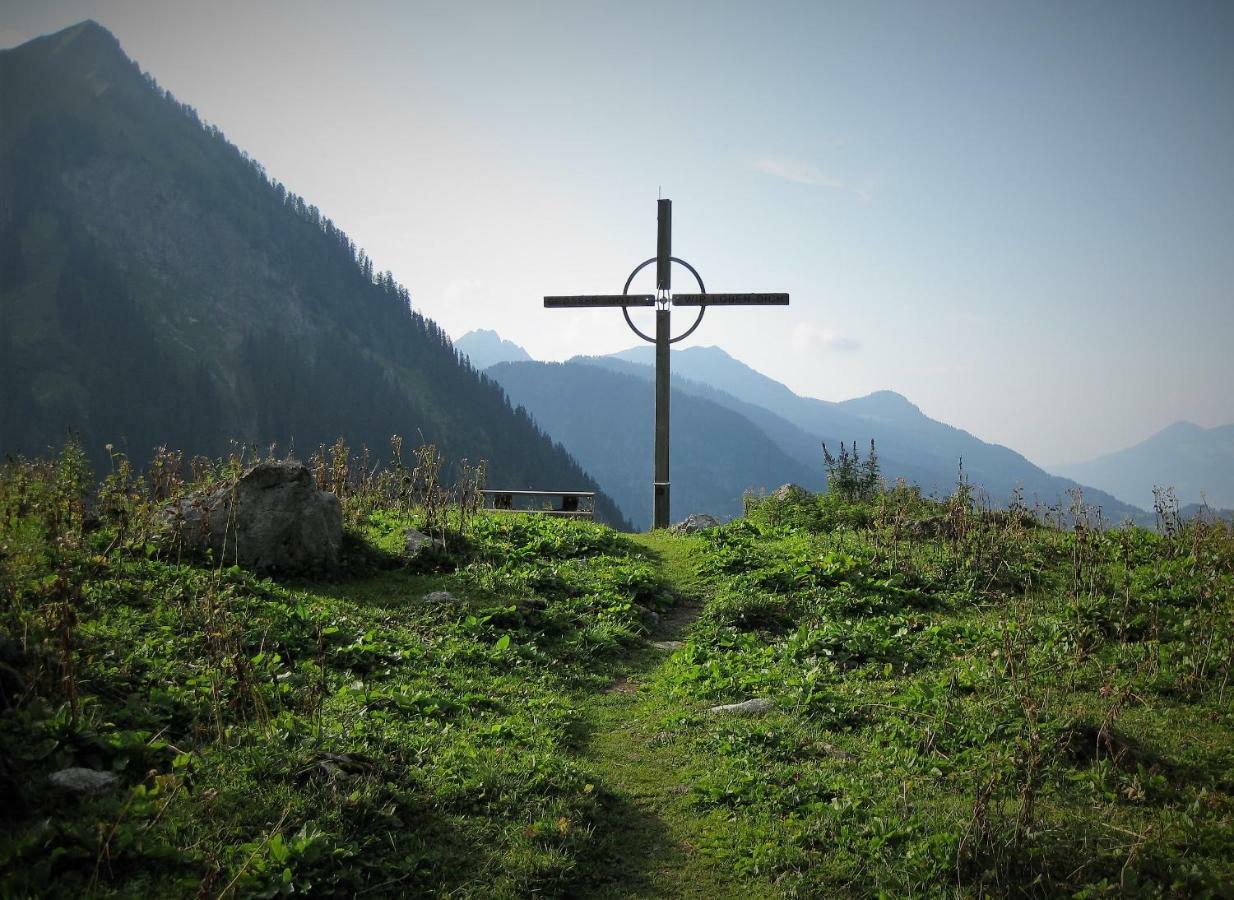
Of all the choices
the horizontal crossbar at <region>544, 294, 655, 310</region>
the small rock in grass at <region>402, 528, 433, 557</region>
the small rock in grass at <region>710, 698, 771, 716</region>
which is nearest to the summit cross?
the horizontal crossbar at <region>544, 294, 655, 310</region>

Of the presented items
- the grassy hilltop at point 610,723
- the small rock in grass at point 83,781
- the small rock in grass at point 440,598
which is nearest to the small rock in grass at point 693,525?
the grassy hilltop at point 610,723

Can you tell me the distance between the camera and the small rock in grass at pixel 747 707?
23.6 feet

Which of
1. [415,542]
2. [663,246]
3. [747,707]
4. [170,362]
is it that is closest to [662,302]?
[663,246]

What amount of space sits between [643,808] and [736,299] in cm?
1398

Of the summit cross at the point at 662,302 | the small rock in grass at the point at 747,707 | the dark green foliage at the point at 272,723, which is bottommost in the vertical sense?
the small rock in grass at the point at 747,707

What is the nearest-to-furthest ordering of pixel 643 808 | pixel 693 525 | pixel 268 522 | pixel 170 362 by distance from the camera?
1. pixel 643 808
2. pixel 268 522
3. pixel 693 525
4. pixel 170 362

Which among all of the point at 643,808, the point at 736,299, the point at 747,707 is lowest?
the point at 643,808

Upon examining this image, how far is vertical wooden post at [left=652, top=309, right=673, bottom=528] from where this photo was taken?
18.3 m

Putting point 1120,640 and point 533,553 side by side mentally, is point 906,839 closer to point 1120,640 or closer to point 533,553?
point 1120,640

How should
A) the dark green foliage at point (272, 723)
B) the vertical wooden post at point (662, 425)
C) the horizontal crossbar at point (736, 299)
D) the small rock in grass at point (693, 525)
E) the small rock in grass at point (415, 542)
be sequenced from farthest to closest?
the vertical wooden post at point (662, 425) < the horizontal crossbar at point (736, 299) < the small rock in grass at point (693, 525) < the small rock in grass at point (415, 542) < the dark green foliage at point (272, 723)

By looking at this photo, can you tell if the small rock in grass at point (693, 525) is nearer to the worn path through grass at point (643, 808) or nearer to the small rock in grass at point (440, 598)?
the small rock in grass at point (440, 598)

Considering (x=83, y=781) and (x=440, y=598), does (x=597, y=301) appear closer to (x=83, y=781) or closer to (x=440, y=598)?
(x=440, y=598)

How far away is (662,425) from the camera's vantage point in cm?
1862

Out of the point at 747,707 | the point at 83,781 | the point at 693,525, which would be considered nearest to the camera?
the point at 83,781
